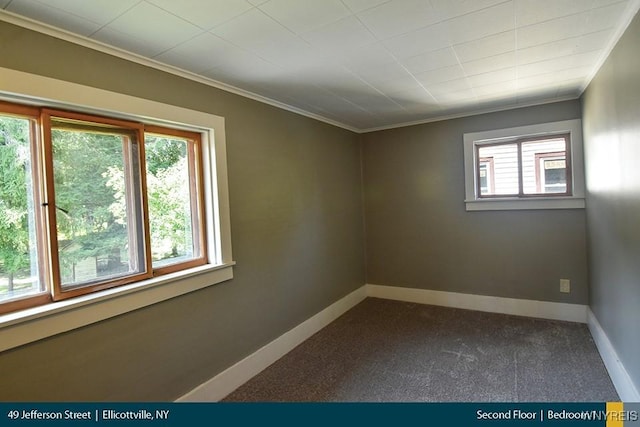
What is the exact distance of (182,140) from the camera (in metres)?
2.23

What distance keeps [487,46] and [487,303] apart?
2.78 meters

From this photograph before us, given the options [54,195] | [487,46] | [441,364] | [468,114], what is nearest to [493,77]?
[487,46]

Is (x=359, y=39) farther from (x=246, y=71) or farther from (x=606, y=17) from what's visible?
(x=606, y=17)

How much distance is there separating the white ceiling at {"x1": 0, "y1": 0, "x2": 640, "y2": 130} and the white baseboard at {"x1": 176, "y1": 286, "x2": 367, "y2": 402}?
2.09 m

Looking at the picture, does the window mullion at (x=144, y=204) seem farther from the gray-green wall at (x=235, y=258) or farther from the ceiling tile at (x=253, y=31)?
the ceiling tile at (x=253, y=31)

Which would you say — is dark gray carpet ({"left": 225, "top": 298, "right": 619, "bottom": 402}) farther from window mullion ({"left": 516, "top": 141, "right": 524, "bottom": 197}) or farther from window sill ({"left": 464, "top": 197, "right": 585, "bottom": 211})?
window mullion ({"left": 516, "top": 141, "right": 524, "bottom": 197})

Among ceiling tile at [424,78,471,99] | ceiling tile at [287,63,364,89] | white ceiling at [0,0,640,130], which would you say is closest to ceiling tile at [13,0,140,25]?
white ceiling at [0,0,640,130]

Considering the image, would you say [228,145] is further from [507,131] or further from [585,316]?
[585,316]

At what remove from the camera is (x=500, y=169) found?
3.56 metres

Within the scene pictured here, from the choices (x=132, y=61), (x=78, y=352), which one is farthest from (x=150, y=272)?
(x=132, y=61)

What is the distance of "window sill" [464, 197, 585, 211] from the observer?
3154mm

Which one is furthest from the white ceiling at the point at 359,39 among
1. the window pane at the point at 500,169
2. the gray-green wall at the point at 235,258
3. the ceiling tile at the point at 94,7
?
the window pane at the point at 500,169

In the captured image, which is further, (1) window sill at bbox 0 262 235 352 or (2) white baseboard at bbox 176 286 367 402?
(2) white baseboard at bbox 176 286 367 402
